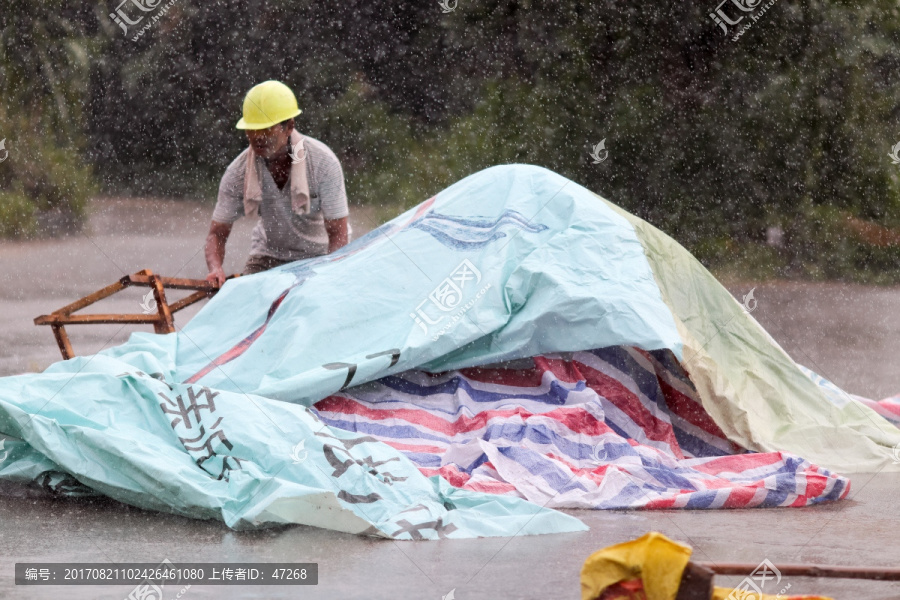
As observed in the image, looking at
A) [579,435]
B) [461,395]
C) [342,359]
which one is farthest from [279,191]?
[579,435]

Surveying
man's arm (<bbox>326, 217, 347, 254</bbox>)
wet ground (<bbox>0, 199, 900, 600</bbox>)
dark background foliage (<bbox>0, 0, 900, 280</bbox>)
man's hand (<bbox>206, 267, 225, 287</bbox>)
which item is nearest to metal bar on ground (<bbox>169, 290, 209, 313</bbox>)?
man's hand (<bbox>206, 267, 225, 287</bbox>)

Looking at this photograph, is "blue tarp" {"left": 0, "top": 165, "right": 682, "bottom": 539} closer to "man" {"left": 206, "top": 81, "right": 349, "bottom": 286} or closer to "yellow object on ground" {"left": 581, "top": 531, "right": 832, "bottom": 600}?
"man" {"left": 206, "top": 81, "right": 349, "bottom": 286}

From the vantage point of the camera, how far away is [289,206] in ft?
15.9

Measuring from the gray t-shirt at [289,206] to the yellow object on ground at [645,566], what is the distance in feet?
10.4

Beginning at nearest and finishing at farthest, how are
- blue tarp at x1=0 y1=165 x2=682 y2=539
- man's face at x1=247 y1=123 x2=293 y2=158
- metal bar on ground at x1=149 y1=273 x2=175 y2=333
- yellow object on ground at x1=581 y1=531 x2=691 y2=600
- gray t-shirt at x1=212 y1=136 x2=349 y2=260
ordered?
yellow object on ground at x1=581 y1=531 x2=691 y2=600 < blue tarp at x1=0 y1=165 x2=682 y2=539 < metal bar on ground at x1=149 y1=273 x2=175 y2=333 < man's face at x1=247 y1=123 x2=293 y2=158 < gray t-shirt at x1=212 y1=136 x2=349 y2=260

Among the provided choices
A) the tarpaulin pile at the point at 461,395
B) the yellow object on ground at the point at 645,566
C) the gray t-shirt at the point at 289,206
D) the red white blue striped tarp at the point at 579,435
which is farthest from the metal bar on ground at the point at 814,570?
the gray t-shirt at the point at 289,206

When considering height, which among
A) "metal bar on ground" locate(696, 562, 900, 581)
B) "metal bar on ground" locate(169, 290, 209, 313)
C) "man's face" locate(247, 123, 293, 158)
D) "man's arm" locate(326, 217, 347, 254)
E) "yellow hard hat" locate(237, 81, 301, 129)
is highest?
"yellow hard hat" locate(237, 81, 301, 129)

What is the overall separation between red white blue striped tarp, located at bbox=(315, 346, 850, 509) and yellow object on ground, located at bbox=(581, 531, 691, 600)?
1314mm

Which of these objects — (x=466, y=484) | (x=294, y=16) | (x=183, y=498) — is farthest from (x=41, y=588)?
(x=294, y=16)

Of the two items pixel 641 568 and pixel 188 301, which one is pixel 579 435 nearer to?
pixel 641 568

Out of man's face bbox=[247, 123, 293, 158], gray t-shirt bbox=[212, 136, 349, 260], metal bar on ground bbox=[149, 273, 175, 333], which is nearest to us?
metal bar on ground bbox=[149, 273, 175, 333]

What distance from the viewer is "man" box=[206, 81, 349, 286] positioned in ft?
Result: 15.3

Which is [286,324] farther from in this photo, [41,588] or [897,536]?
[897,536]

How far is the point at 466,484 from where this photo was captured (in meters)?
3.13
